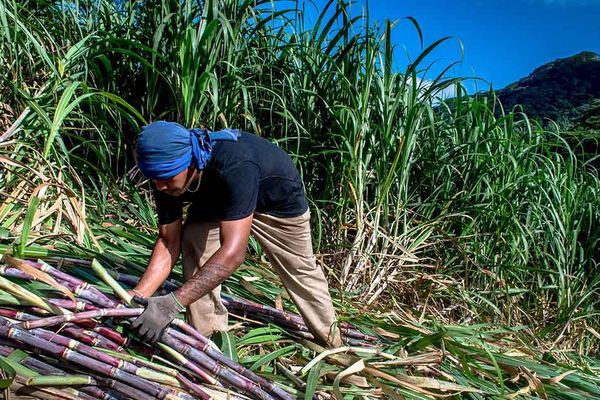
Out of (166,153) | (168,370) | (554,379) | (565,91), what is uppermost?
(565,91)

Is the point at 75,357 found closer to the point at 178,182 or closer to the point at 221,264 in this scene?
the point at 221,264

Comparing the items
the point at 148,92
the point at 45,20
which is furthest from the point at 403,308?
the point at 45,20

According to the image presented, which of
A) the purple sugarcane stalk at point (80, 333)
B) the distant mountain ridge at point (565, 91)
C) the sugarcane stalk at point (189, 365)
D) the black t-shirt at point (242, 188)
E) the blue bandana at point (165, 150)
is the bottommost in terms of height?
the sugarcane stalk at point (189, 365)

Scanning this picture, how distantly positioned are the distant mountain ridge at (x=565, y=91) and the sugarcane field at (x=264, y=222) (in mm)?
11306

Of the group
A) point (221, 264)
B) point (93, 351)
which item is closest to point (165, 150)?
point (221, 264)

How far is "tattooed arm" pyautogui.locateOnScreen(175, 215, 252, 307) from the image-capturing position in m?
1.82

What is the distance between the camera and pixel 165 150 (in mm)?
1822

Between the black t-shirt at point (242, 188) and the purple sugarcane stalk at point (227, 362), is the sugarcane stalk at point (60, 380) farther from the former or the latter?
the black t-shirt at point (242, 188)

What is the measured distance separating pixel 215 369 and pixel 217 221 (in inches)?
26.8

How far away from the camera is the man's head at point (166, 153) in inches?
71.7

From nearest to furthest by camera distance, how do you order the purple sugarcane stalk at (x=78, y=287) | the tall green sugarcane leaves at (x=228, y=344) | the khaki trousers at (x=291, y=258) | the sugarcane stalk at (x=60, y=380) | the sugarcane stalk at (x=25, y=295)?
the sugarcane stalk at (x=60, y=380) < the sugarcane stalk at (x=25, y=295) < the purple sugarcane stalk at (x=78, y=287) < the tall green sugarcane leaves at (x=228, y=344) < the khaki trousers at (x=291, y=258)

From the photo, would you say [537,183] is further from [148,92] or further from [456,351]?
[148,92]

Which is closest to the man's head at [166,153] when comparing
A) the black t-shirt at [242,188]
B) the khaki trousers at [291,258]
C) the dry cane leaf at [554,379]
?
the black t-shirt at [242,188]

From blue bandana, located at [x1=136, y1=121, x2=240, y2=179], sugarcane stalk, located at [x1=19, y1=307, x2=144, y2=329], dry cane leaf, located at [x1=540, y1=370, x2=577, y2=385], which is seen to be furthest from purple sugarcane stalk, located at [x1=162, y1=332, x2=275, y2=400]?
dry cane leaf, located at [x1=540, y1=370, x2=577, y2=385]
